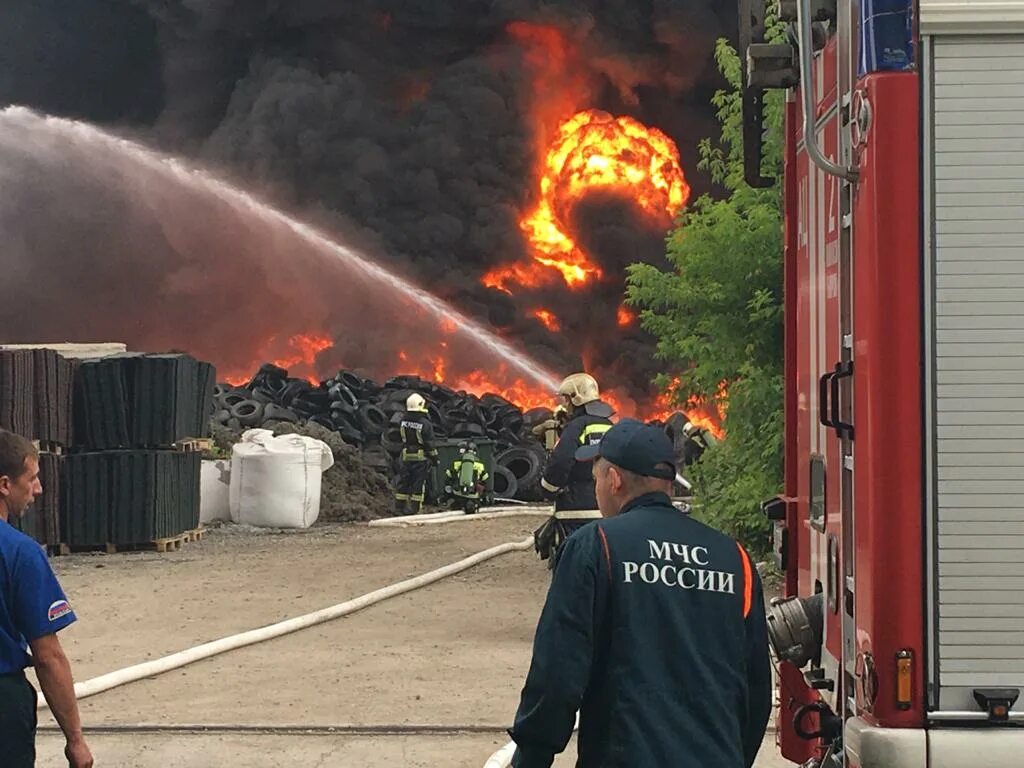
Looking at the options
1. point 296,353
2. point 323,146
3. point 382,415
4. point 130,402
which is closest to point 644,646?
point 130,402

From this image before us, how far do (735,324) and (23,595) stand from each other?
31.4ft

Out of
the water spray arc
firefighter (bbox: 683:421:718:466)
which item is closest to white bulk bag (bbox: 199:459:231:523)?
firefighter (bbox: 683:421:718:466)

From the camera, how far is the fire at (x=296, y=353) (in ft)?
115

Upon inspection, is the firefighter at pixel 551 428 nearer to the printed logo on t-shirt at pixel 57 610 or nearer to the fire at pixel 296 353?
the printed logo on t-shirt at pixel 57 610

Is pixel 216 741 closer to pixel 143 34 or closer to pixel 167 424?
pixel 167 424

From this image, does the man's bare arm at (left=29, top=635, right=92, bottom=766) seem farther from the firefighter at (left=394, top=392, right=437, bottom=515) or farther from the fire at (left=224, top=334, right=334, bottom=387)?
the fire at (left=224, top=334, right=334, bottom=387)

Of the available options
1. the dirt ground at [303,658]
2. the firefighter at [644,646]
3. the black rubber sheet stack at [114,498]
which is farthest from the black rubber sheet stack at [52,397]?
the firefighter at [644,646]

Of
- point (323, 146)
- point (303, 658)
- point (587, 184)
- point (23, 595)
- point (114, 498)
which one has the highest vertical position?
point (323, 146)

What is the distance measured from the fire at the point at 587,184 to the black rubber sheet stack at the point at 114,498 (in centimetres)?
2127

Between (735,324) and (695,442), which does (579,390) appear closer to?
(735,324)

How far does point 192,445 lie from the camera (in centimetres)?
1667

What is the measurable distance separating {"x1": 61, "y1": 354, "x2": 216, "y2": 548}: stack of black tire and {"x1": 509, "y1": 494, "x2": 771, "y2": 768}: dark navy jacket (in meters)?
12.8

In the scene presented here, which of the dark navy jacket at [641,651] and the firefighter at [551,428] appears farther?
the firefighter at [551,428]

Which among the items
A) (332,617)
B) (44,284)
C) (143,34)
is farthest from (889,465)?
(143,34)
